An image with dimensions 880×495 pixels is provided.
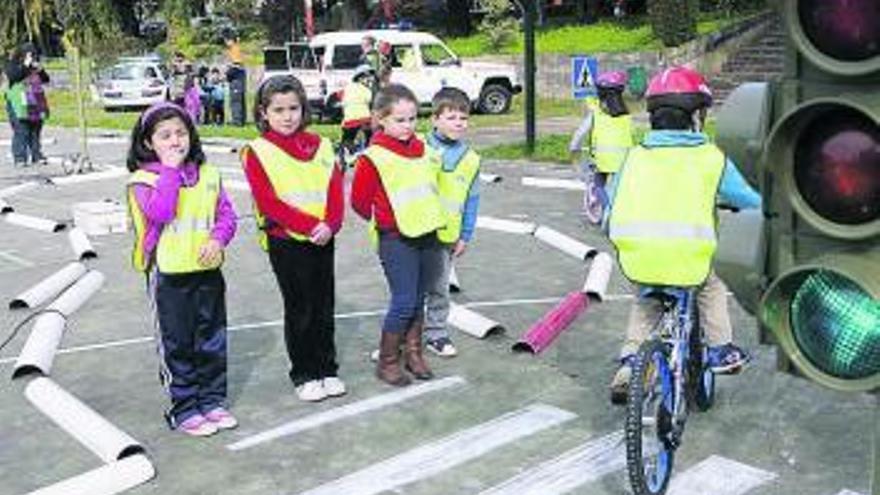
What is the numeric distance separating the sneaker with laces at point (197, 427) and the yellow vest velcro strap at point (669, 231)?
255 cm

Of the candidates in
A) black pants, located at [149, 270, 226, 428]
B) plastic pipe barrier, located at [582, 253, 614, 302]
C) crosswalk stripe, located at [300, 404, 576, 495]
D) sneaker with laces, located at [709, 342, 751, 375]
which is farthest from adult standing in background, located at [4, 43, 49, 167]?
sneaker with laces, located at [709, 342, 751, 375]

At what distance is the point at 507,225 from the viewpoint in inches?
469

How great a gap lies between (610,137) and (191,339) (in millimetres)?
6019

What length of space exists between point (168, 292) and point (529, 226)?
628cm

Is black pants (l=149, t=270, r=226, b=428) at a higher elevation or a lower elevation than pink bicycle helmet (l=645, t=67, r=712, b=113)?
lower

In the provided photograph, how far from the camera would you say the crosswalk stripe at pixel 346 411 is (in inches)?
233

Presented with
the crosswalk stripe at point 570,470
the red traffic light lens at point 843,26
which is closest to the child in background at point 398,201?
the crosswalk stripe at point 570,470

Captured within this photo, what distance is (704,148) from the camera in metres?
5.09

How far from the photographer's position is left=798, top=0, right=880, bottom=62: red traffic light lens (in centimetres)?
192

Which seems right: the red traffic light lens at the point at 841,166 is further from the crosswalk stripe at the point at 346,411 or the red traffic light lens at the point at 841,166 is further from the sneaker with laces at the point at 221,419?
the sneaker with laces at the point at 221,419

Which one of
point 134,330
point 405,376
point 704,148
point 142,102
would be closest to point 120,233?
point 134,330

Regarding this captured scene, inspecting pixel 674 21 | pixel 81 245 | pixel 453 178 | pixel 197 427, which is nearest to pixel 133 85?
pixel 674 21

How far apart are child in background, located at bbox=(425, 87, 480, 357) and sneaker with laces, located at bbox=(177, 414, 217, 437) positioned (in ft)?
5.71

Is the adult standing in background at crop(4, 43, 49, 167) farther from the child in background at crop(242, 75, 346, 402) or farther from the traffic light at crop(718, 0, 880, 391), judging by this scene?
the traffic light at crop(718, 0, 880, 391)
